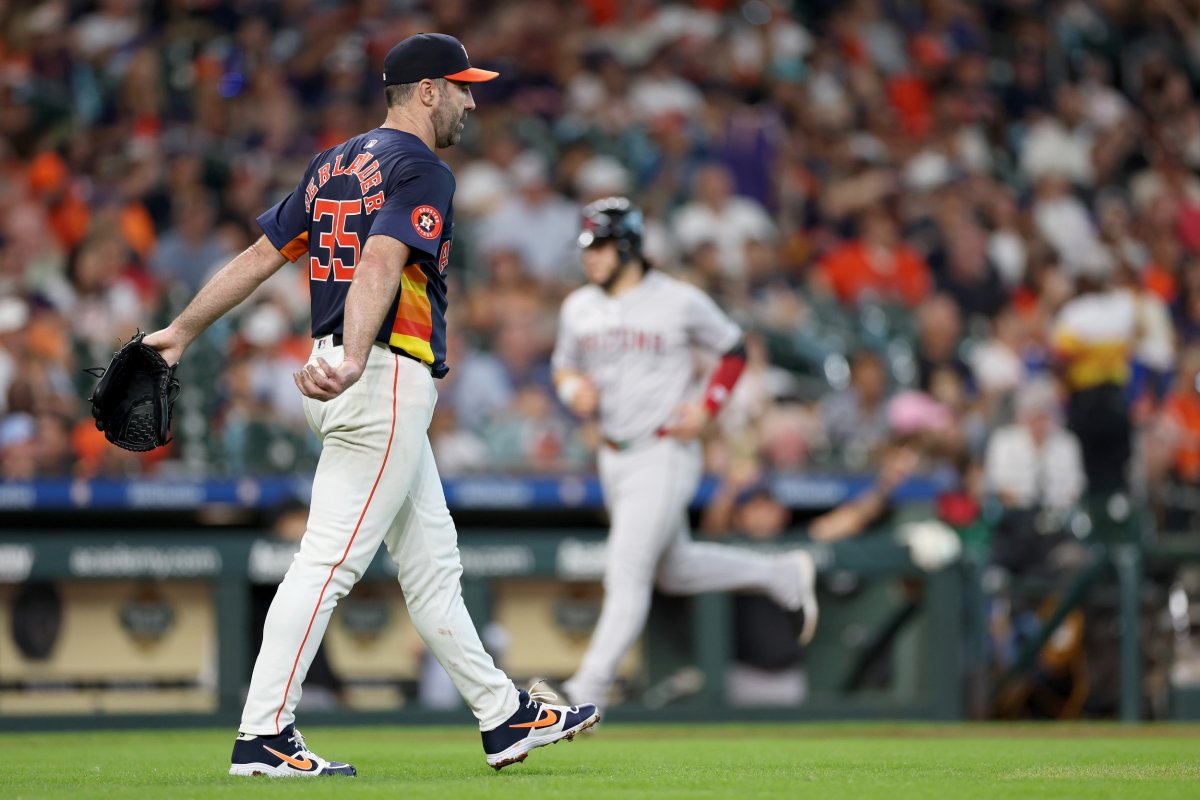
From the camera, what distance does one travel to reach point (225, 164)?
13344mm

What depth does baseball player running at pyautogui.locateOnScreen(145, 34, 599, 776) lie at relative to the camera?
502cm

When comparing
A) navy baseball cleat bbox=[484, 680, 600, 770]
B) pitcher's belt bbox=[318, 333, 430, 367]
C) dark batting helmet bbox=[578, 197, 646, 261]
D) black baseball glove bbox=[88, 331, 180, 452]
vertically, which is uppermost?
dark batting helmet bbox=[578, 197, 646, 261]

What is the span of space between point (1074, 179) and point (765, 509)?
7.99 m

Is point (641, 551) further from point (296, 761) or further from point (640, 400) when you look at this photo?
point (296, 761)

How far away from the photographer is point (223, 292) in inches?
210

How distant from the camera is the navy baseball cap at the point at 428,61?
17.4 feet

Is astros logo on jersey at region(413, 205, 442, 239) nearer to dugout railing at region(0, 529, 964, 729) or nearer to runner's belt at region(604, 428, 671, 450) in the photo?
runner's belt at region(604, 428, 671, 450)

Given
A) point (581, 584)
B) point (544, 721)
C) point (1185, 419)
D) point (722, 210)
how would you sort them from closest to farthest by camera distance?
point (544, 721)
point (581, 584)
point (1185, 419)
point (722, 210)

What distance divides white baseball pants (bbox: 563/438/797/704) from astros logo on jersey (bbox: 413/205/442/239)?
3.07 meters

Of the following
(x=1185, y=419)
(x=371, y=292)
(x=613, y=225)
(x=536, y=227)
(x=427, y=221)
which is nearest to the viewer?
(x=371, y=292)

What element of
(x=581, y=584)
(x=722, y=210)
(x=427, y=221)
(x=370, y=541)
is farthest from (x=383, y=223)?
(x=722, y=210)

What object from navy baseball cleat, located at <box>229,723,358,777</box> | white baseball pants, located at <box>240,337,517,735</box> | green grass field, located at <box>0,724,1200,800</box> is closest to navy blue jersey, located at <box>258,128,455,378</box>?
white baseball pants, located at <box>240,337,517,735</box>

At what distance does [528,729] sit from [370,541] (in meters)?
0.79

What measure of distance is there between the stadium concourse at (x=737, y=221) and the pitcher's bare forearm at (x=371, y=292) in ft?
16.6
